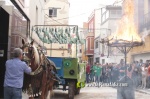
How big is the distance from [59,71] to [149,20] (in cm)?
992

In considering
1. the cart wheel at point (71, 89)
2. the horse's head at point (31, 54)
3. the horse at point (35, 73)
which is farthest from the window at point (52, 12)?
the horse's head at point (31, 54)

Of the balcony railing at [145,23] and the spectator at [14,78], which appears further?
the balcony railing at [145,23]

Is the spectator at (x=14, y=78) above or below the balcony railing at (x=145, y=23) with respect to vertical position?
below

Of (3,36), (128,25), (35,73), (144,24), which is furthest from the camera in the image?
(144,24)

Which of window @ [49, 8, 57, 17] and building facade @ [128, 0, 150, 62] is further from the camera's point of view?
window @ [49, 8, 57, 17]

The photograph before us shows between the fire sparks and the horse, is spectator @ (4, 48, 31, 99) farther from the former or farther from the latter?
the fire sparks

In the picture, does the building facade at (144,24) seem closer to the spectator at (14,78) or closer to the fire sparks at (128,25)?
the fire sparks at (128,25)

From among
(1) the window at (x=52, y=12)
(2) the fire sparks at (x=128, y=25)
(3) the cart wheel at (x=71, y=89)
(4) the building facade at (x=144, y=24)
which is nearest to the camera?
(3) the cart wheel at (x=71, y=89)

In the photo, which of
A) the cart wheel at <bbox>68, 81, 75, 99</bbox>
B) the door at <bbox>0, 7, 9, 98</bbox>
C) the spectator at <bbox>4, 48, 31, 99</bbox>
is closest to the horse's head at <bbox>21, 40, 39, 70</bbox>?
the spectator at <bbox>4, 48, 31, 99</bbox>

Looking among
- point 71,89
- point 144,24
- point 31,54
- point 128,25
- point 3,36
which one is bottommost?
point 71,89

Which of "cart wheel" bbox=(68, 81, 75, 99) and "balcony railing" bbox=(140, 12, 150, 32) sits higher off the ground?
"balcony railing" bbox=(140, 12, 150, 32)

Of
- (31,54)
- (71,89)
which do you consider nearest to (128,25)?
(71,89)

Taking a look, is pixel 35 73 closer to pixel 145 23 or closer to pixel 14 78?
pixel 14 78

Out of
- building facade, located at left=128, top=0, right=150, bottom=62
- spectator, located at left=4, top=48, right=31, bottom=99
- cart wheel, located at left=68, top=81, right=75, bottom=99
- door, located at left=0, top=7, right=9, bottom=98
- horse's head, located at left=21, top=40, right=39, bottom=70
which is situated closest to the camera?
spectator, located at left=4, top=48, right=31, bottom=99
